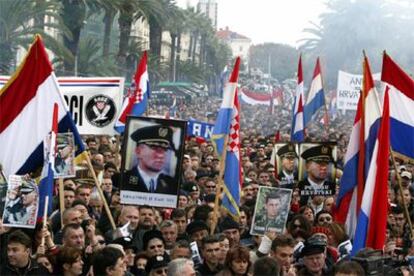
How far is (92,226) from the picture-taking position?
10.3m

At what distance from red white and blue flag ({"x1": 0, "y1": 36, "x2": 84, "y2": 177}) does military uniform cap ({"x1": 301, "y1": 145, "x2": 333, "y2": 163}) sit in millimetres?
4500

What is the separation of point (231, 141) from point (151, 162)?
2076 millimetres

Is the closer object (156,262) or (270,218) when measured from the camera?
(156,262)

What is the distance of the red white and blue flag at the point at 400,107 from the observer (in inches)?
488

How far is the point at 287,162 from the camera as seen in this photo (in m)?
16.6

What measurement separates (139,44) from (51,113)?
41.6 m

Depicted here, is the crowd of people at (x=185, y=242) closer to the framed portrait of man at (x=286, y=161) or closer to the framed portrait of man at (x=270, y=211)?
the framed portrait of man at (x=270, y=211)

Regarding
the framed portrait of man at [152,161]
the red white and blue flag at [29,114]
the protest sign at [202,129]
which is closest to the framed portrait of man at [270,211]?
the framed portrait of man at [152,161]

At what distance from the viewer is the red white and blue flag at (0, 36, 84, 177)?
10609 millimetres

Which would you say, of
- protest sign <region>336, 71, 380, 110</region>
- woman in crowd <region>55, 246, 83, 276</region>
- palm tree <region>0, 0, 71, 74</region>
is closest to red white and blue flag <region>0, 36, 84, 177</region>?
woman in crowd <region>55, 246, 83, 276</region>

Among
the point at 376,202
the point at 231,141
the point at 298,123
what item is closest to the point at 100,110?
the point at 231,141

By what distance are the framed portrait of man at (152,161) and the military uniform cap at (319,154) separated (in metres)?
3.91

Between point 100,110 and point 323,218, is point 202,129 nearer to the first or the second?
point 100,110

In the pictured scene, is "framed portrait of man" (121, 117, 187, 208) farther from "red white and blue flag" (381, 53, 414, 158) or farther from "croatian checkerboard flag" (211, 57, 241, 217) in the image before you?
"red white and blue flag" (381, 53, 414, 158)
